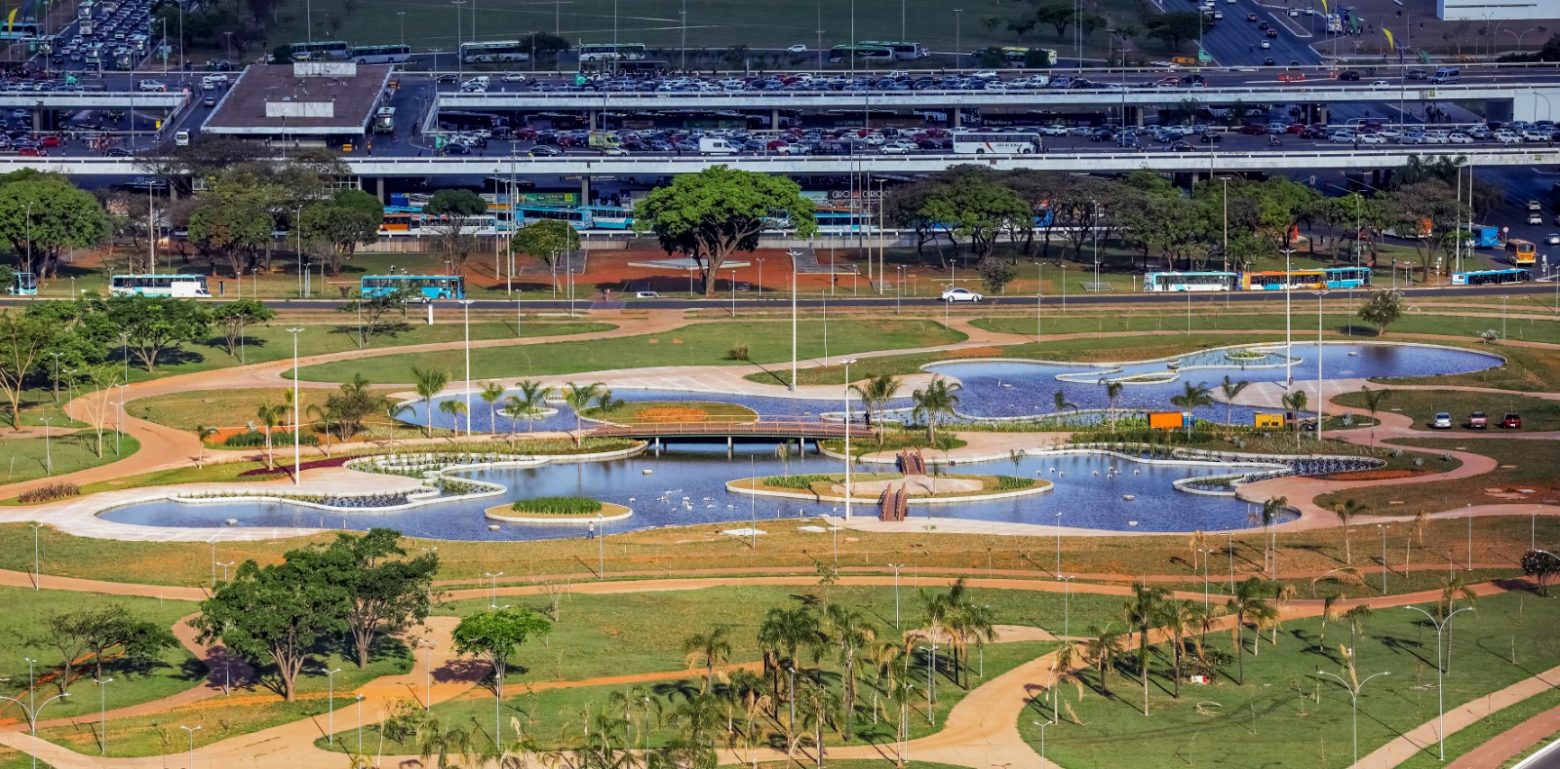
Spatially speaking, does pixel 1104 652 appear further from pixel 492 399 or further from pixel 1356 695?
pixel 492 399

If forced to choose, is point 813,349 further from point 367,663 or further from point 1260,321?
point 367,663

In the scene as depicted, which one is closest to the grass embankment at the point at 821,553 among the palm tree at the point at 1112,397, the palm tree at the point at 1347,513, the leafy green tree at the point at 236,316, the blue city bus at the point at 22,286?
the palm tree at the point at 1347,513

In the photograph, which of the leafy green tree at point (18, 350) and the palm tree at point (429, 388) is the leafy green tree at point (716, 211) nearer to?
the palm tree at point (429, 388)

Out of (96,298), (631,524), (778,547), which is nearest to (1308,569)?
(778,547)

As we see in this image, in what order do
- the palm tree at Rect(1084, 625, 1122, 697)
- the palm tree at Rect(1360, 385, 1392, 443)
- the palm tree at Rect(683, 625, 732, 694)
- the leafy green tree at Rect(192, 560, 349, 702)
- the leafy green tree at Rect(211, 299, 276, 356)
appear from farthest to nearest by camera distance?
1. the leafy green tree at Rect(211, 299, 276, 356)
2. the palm tree at Rect(1360, 385, 1392, 443)
3. the palm tree at Rect(1084, 625, 1122, 697)
4. the leafy green tree at Rect(192, 560, 349, 702)
5. the palm tree at Rect(683, 625, 732, 694)

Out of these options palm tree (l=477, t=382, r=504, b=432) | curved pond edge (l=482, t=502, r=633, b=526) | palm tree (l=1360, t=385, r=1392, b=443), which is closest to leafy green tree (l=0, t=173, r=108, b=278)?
palm tree (l=477, t=382, r=504, b=432)

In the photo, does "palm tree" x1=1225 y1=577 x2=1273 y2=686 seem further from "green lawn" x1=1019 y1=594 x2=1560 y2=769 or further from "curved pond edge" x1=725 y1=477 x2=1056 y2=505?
"curved pond edge" x1=725 y1=477 x2=1056 y2=505
